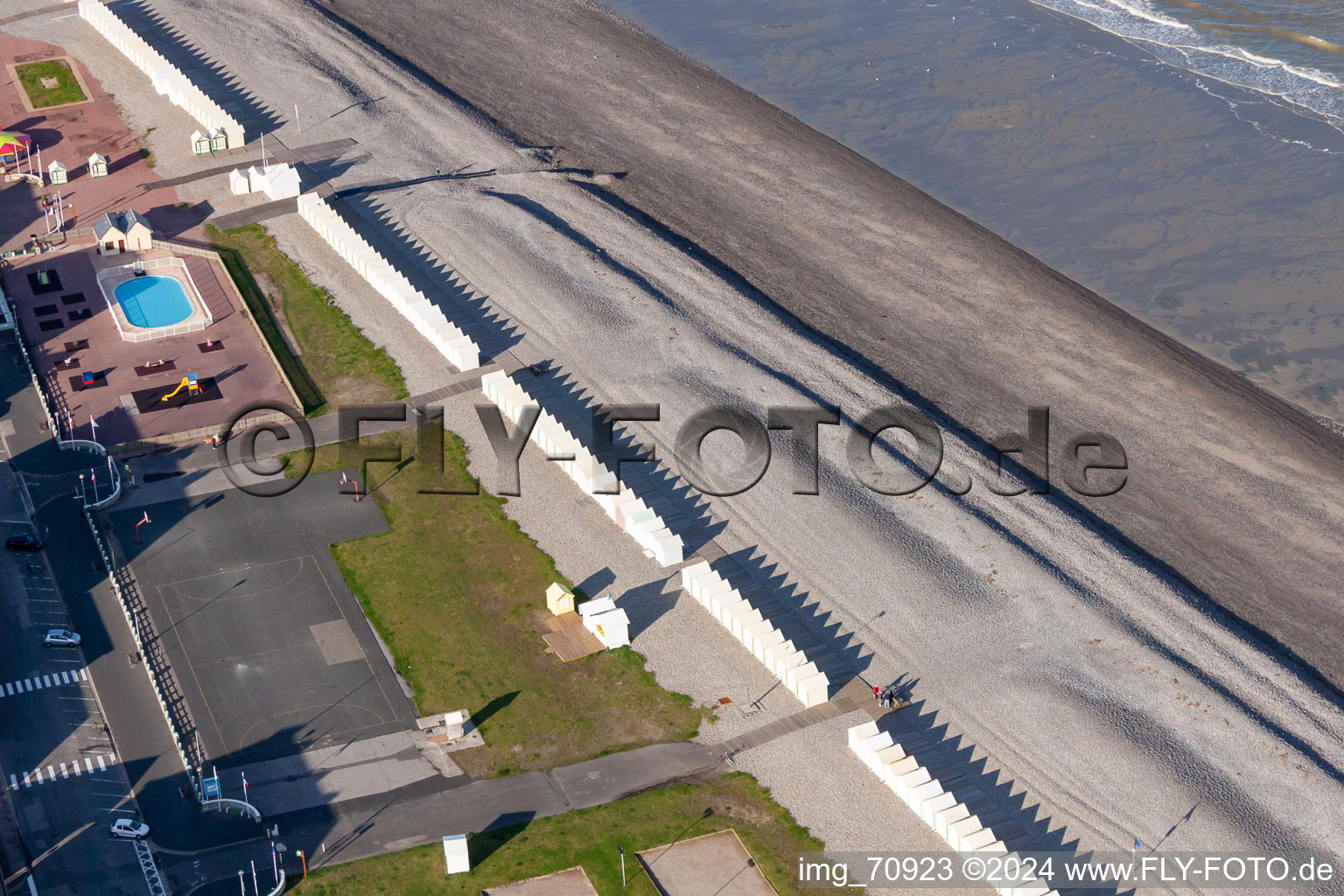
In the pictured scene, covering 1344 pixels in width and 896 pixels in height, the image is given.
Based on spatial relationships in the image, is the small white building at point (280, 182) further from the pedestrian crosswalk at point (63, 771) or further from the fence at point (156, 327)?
the pedestrian crosswalk at point (63, 771)

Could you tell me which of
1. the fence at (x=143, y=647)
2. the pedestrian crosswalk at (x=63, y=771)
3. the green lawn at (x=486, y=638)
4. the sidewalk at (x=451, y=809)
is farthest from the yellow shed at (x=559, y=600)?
the pedestrian crosswalk at (x=63, y=771)

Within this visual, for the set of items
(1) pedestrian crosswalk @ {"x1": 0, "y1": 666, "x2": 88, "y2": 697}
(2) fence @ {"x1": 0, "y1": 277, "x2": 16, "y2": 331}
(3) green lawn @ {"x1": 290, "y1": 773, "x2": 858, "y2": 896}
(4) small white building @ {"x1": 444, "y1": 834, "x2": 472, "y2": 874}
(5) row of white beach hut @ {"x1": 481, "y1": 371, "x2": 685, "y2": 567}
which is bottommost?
(3) green lawn @ {"x1": 290, "y1": 773, "x2": 858, "y2": 896}

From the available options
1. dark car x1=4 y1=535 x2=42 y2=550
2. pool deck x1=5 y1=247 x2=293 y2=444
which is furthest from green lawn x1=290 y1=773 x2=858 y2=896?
pool deck x1=5 y1=247 x2=293 y2=444

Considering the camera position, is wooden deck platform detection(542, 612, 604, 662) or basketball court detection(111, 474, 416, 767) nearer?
basketball court detection(111, 474, 416, 767)

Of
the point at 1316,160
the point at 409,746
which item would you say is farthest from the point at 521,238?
the point at 1316,160

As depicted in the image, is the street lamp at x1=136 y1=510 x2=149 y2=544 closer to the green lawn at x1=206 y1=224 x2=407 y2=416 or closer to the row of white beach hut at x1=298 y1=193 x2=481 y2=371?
the green lawn at x1=206 y1=224 x2=407 y2=416

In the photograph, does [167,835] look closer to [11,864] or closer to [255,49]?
[11,864]

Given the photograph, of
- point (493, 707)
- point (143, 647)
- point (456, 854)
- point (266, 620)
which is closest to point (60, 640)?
point (143, 647)
